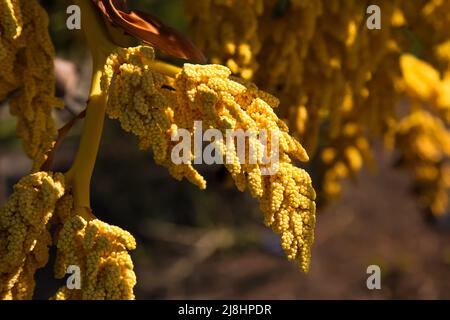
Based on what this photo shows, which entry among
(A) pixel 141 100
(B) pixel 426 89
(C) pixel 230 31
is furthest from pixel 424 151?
(A) pixel 141 100

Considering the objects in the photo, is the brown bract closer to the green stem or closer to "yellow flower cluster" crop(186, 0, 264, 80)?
the green stem

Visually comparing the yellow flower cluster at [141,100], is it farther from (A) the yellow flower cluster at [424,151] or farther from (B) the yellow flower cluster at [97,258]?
(A) the yellow flower cluster at [424,151]

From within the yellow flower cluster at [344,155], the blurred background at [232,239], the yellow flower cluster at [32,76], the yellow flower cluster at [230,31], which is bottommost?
the yellow flower cluster at [32,76]

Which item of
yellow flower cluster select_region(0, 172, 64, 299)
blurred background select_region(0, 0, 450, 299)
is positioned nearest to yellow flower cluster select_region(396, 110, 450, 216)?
blurred background select_region(0, 0, 450, 299)

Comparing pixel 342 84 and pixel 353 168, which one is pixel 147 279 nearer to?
pixel 353 168

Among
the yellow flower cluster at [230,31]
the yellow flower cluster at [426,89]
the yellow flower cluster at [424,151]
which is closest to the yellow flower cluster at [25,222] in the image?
the yellow flower cluster at [230,31]

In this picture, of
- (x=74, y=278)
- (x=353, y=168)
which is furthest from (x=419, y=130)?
(x=74, y=278)
